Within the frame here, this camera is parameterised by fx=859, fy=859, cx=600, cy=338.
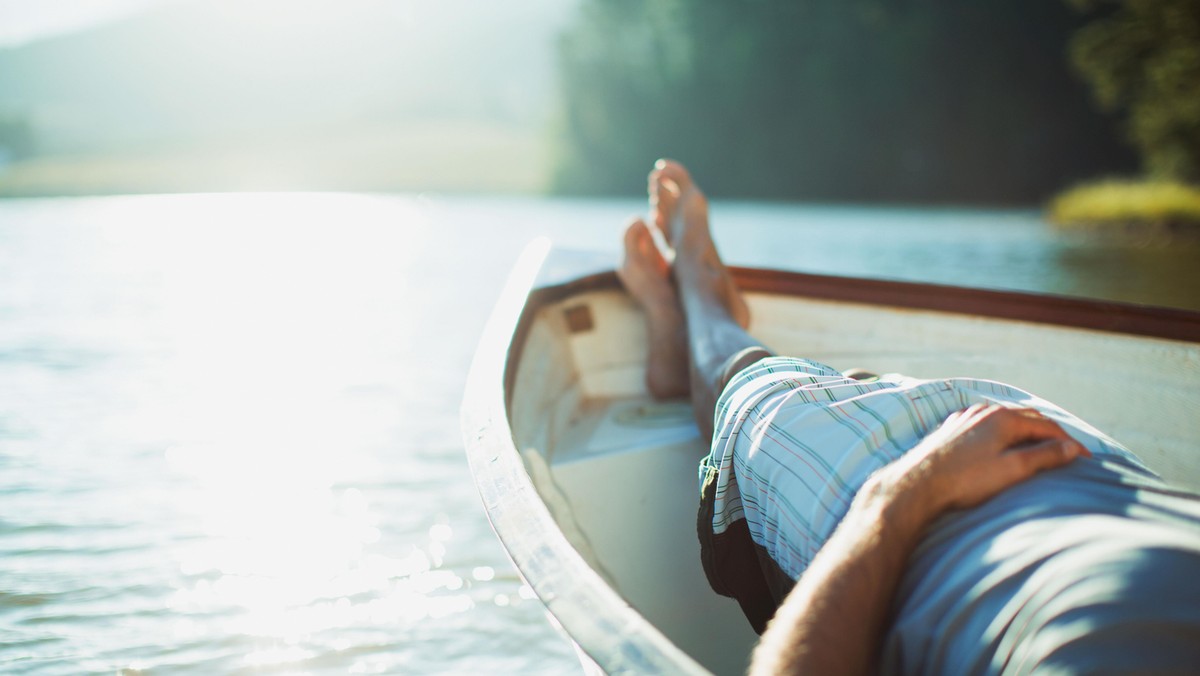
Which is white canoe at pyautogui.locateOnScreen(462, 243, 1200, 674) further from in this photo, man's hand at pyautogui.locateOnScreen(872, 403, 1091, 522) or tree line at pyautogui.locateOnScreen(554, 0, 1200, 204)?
tree line at pyautogui.locateOnScreen(554, 0, 1200, 204)

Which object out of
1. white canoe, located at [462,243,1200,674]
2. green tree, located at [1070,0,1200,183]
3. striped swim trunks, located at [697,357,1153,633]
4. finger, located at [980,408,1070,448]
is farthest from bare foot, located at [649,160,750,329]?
green tree, located at [1070,0,1200,183]

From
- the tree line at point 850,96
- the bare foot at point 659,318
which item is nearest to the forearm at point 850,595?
the bare foot at point 659,318

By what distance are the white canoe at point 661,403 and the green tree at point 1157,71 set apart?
13357mm

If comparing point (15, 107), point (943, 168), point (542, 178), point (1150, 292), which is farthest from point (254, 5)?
point (1150, 292)

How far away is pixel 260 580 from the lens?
75.0 inches

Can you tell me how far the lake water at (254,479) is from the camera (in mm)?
1679

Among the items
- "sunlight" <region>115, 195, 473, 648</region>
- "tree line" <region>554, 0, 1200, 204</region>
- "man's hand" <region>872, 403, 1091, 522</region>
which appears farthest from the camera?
"tree line" <region>554, 0, 1200, 204</region>

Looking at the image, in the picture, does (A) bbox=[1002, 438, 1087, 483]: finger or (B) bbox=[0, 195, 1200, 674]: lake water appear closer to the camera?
(A) bbox=[1002, 438, 1087, 483]: finger

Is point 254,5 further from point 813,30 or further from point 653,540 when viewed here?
point 653,540

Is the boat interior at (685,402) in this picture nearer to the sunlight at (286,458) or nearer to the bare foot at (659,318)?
the bare foot at (659,318)

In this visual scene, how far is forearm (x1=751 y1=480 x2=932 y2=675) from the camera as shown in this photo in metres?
0.64

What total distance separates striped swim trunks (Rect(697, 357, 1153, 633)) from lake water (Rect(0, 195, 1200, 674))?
0.74 m

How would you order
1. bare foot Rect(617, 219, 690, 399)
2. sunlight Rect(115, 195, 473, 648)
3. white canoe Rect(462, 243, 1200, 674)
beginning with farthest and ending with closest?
1. bare foot Rect(617, 219, 690, 399)
2. sunlight Rect(115, 195, 473, 648)
3. white canoe Rect(462, 243, 1200, 674)

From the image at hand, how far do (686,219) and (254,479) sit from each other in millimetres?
1473
